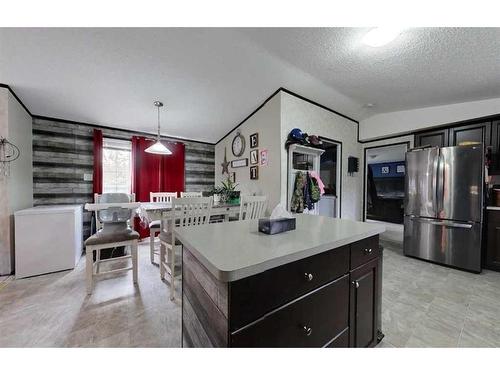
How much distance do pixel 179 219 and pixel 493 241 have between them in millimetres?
4023

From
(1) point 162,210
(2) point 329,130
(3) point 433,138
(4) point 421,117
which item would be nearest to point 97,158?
(1) point 162,210

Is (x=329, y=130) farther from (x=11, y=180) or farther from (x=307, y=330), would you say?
(x=11, y=180)

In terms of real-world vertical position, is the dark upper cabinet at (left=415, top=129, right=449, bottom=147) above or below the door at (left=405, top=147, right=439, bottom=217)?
above

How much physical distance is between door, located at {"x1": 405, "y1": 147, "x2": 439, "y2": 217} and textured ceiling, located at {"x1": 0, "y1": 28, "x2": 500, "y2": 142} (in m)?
0.85

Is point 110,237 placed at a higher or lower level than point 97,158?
lower

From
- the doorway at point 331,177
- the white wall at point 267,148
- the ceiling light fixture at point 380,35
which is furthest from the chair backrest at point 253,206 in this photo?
the ceiling light fixture at point 380,35

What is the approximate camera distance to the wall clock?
148 inches

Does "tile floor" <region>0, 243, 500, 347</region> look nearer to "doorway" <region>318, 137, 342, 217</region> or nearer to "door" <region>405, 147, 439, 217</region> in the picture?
"door" <region>405, 147, 439, 217</region>

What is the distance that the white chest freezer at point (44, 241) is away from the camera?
2.37 m

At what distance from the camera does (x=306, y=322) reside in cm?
84

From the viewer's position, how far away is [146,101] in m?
2.95

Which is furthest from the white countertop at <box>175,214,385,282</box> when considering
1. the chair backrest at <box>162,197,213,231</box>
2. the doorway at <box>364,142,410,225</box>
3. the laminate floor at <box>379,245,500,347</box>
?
the doorway at <box>364,142,410,225</box>

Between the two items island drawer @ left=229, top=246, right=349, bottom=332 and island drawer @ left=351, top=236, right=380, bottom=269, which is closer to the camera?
island drawer @ left=229, top=246, right=349, bottom=332
